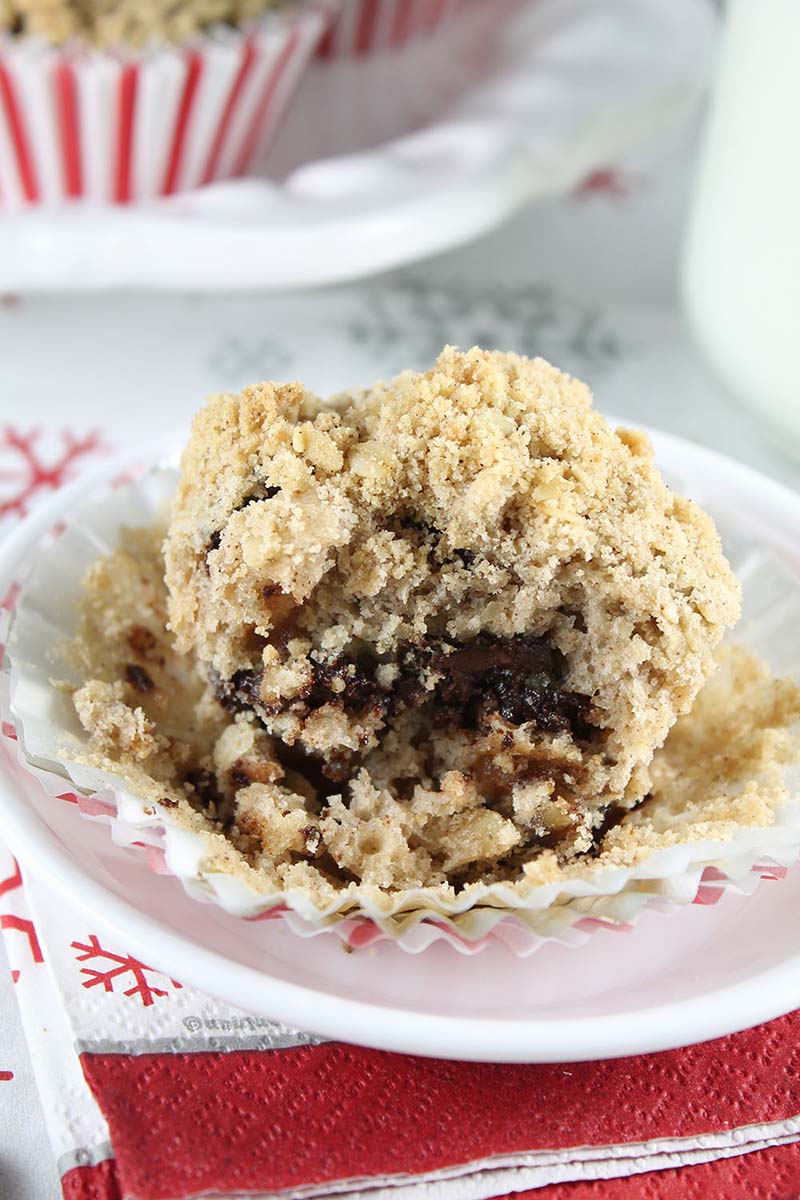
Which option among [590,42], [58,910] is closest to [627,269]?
[590,42]

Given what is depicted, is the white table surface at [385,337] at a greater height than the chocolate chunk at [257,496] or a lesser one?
greater

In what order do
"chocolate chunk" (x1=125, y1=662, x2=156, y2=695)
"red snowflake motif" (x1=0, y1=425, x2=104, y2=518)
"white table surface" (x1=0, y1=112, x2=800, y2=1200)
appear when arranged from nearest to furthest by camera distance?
"chocolate chunk" (x1=125, y1=662, x2=156, y2=695)
"red snowflake motif" (x1=0, y1=425, x2=104, y2=518)
"white table surface" (x1=0, y1=112, x2=800, y2=1200)

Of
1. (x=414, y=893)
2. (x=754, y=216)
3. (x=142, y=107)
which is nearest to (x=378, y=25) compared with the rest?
(x=142, y=107)

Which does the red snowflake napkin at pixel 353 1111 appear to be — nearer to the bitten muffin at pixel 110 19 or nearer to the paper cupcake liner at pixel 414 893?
the paper cupcake liner at pixel 414 893

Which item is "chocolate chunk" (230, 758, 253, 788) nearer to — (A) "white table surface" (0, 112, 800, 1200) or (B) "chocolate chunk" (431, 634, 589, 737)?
(B) "chocolate chunk" (431, 634, 589, 737)

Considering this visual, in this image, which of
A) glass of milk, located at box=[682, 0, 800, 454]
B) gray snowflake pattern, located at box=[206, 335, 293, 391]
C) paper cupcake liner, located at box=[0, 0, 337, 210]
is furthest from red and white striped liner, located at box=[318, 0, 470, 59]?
glass of milk, located at box=[682, 0, 800, 454]

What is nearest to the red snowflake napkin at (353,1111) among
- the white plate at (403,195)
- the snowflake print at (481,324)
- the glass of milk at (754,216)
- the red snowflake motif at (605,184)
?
the glass of milk at (754,216)

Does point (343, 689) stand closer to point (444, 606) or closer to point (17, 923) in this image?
point (444, 606)
